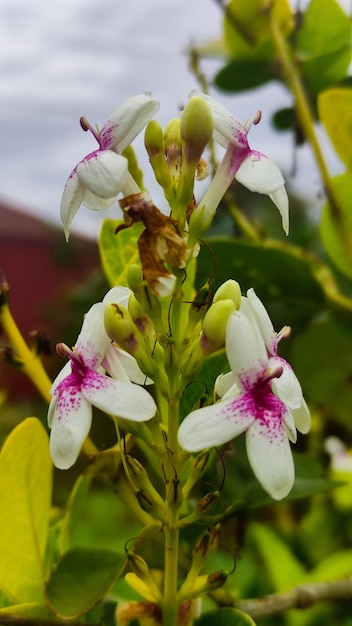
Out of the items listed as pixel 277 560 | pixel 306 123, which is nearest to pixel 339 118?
pixel 306 123

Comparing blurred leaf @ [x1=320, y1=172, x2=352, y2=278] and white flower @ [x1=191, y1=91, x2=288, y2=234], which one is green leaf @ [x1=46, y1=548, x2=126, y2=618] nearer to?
white flower @ [x1=191, y1=91, x2=288, y2=234]

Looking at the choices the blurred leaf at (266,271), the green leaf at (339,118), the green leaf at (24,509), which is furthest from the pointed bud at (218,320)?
the green leaf at (339,118)

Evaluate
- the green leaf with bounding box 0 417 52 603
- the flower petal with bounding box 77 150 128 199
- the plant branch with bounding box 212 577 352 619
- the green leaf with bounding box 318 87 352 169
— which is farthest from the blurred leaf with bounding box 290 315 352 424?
the flower petal with bounding box 77 150 128 199

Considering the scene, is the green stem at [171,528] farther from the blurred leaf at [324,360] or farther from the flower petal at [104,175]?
the blurred leaf at [324,360]

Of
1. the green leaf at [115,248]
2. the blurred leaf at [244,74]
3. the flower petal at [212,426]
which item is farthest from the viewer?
the blurred leaf at [244,74]

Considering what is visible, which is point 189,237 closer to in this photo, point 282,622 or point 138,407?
point 138,407

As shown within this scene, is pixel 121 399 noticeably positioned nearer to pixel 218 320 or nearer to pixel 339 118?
pixel 218 320
